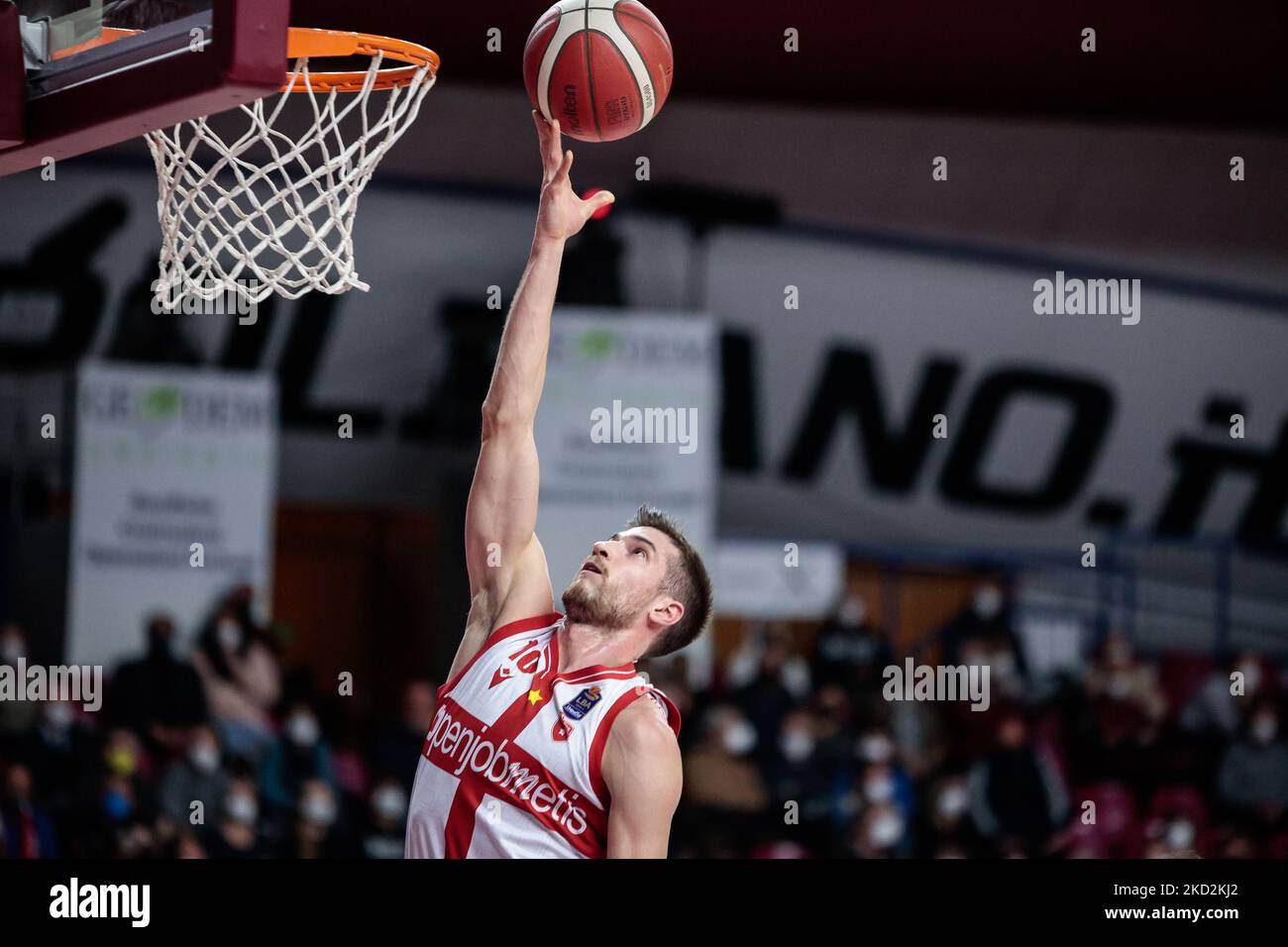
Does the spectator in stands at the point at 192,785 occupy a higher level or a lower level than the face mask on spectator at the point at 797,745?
lower

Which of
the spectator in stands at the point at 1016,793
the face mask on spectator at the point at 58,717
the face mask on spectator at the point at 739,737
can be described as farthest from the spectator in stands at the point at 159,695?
the spectator in stands at the point at 1016,793

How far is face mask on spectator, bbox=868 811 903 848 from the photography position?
827 cm

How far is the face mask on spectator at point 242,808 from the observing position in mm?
7867

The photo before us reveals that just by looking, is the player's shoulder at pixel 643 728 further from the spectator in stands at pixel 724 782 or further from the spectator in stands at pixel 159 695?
the spectator in stands at pixel 159 695

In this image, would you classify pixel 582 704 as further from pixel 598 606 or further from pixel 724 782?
→ pixel 724 782

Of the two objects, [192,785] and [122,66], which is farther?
[192,785]

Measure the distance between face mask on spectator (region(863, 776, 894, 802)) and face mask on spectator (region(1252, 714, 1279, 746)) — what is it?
2.11 meters

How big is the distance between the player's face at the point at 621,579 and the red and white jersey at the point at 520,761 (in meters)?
0.12

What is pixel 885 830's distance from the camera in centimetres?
830

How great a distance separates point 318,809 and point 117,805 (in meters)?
0.98

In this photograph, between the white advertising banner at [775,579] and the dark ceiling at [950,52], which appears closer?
the dark ceiling at [950,52]

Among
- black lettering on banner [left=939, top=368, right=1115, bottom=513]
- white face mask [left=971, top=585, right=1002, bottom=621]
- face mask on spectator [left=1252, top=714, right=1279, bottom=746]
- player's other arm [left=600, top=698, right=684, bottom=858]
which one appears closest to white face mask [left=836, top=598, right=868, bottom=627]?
white face mask [left=971, top=585, right=1002, bottom=621]

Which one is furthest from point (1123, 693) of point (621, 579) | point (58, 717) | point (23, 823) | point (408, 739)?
point (621, 579)
